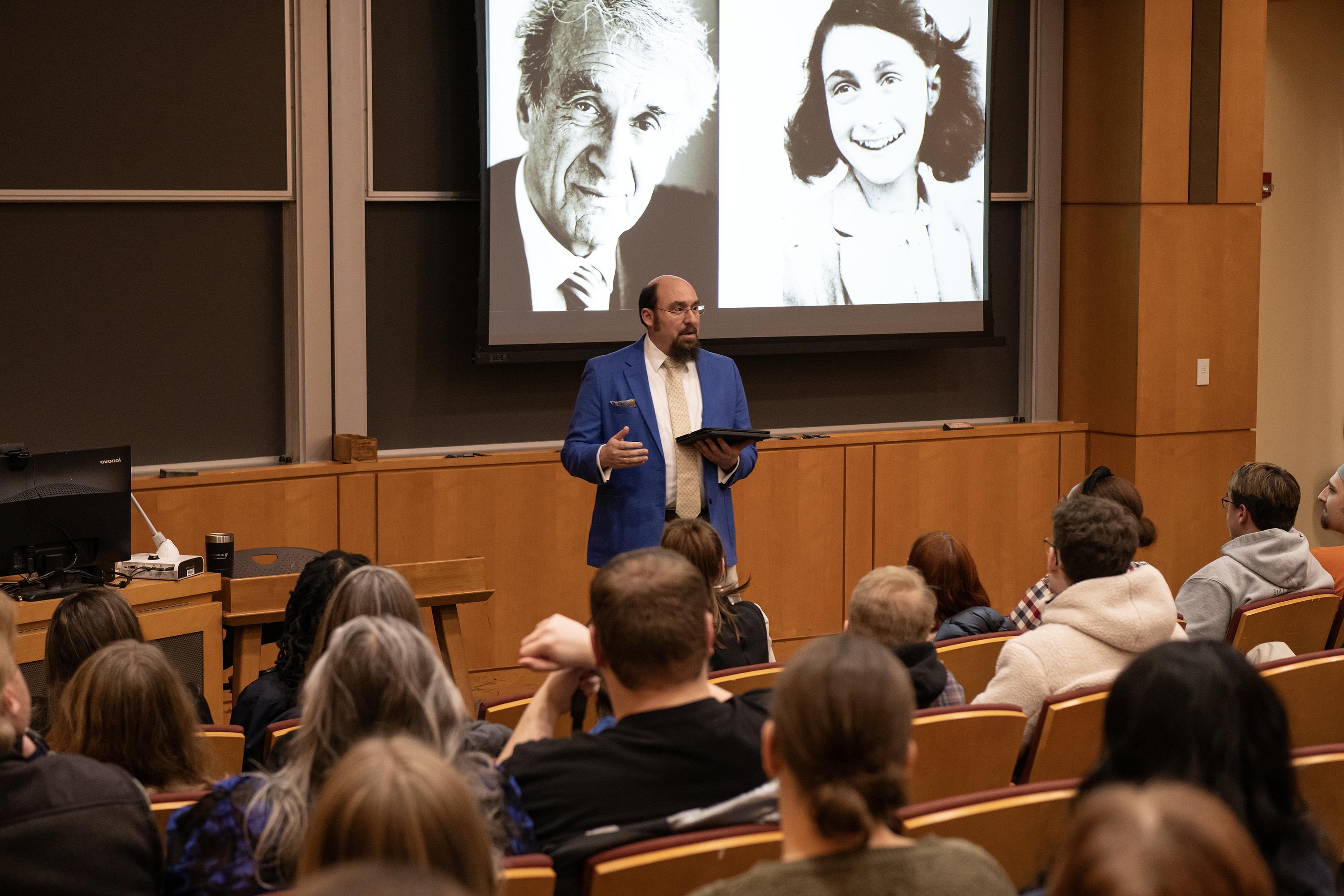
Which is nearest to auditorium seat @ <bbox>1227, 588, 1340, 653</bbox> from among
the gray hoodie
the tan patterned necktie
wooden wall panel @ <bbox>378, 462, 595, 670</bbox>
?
the gray hoodie

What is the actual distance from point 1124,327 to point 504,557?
3.18 m

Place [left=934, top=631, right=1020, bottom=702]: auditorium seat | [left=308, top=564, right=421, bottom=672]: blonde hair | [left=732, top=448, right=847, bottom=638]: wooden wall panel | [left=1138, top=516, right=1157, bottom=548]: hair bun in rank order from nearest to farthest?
[left=308, top=564, right=421, bottom=672]: blonde hair, [left=934, top=631, right=1020, bottom=702]: auditorium seat, [left=1138, top=516, right=1157, bottom=548]: hair bun, [left=732, top=448, right=847, bottom=638]: wooden wall panel

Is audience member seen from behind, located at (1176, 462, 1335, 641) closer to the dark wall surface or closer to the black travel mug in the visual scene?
the dark wall surface

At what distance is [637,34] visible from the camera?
577 centimetres

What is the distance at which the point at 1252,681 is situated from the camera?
1638 mm

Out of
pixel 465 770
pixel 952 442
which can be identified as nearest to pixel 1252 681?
pixel 465 770

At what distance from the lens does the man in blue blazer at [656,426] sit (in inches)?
178

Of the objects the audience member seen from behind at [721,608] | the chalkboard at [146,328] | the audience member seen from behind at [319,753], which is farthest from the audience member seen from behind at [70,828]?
the chalkboard at [146,328]

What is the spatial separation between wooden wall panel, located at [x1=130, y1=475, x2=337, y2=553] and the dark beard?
5.23 ft

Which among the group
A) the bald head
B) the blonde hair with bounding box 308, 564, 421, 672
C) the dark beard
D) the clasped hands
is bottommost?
the blonde hair with bounding box 308, 564, 421, 672

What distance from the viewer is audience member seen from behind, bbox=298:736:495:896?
49.1 inches

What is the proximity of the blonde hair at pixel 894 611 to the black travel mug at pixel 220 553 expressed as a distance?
7.59 feet

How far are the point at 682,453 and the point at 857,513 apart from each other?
6.76 ft

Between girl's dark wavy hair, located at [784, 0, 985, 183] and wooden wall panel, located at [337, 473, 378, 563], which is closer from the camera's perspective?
wooden wall panel, located at [337, 473, 378, 563]
